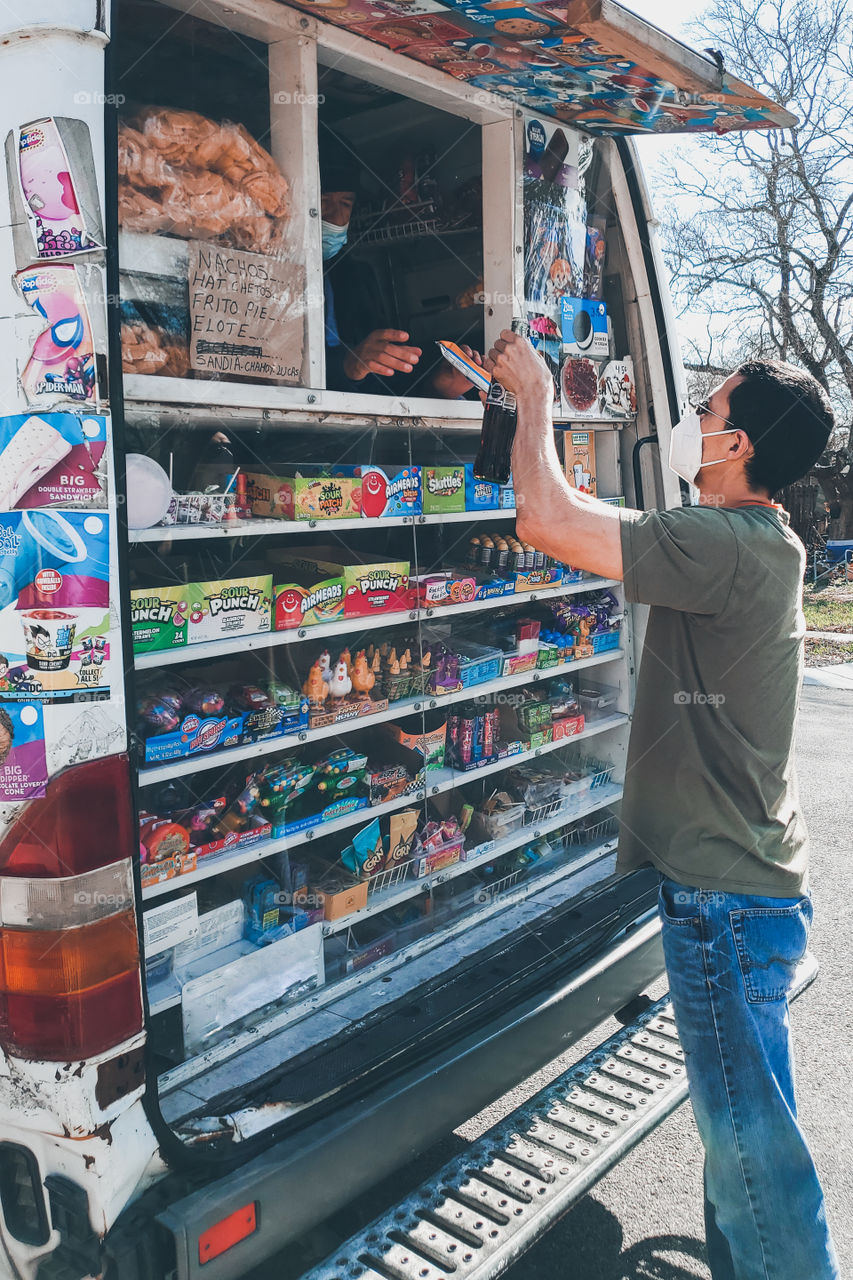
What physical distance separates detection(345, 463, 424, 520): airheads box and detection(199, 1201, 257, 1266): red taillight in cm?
178

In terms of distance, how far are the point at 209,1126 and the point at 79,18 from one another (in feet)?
6.74

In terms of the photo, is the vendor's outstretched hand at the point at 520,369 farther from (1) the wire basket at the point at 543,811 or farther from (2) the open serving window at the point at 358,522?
(1) the wire basket at the point at 543,811

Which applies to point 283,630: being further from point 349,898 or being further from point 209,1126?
point 209,1126

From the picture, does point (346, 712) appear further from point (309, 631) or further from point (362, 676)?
point (309, 631)

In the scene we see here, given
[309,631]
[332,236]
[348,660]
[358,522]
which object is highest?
[332,236]

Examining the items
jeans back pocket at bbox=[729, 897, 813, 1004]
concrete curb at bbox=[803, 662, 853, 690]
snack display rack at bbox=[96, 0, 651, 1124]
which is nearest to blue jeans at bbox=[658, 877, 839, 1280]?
jeans back pocket at bbox=[729, 897, 813, 1004]

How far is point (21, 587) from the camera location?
1673mm

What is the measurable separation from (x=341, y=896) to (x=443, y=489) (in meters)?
1.29

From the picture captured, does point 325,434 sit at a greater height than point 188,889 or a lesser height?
greater

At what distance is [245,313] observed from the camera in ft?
8.27

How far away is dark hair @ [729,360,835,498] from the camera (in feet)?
7.48

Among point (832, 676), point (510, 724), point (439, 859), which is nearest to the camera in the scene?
point (439, 859)

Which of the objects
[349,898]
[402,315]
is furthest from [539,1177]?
[402,315]

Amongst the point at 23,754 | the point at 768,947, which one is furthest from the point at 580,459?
the point at 23,754
